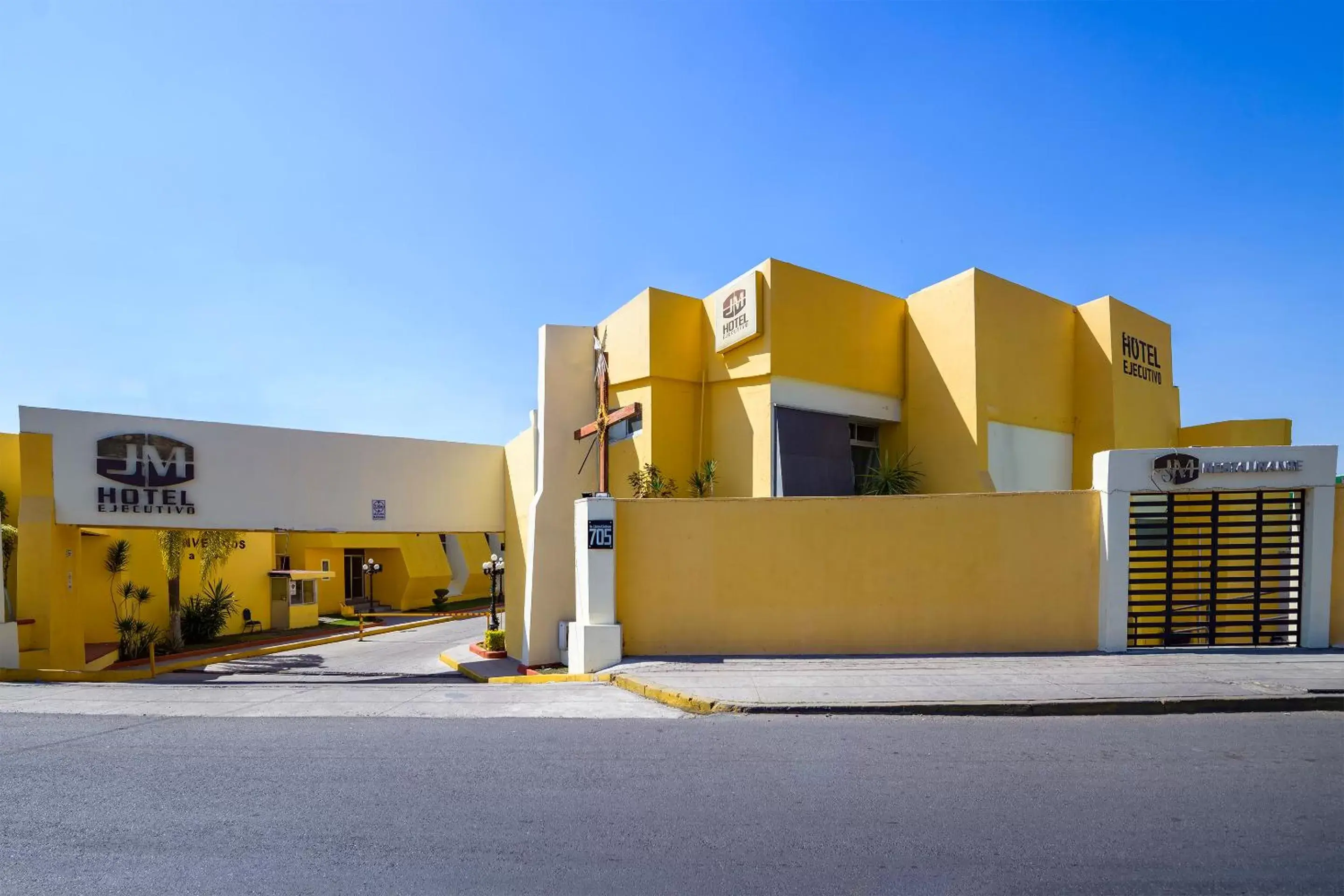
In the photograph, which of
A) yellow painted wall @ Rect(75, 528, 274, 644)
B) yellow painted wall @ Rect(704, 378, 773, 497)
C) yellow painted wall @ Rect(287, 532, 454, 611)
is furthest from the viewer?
yellow painted wall @ Rect(287, 532, 454, 611)

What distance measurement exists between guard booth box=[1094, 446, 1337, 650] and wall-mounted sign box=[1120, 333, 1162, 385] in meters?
11.8

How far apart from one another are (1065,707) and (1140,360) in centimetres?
1916

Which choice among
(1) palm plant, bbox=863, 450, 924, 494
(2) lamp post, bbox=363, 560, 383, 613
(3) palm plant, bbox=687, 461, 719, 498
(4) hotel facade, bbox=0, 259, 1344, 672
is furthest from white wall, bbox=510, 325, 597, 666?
(2) lamp post, bbox=363, 560, 383, 613

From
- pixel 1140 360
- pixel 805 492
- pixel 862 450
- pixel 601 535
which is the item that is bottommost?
pixel 601 535

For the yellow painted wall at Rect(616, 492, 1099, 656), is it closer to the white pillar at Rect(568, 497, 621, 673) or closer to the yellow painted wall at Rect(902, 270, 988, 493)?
the white pillar at Rect(568, 497, 621, 673)

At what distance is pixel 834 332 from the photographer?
62.4 ft

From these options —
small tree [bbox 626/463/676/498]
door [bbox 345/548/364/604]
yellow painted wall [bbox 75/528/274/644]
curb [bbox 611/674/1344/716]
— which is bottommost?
door [bbox 345/548/364/604]

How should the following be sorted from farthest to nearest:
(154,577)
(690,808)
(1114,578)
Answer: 1. (154,577)
2. (1114,578)
3. (690,808)

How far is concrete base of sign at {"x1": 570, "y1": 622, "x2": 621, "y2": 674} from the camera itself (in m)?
10.6

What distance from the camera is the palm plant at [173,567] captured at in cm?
2528

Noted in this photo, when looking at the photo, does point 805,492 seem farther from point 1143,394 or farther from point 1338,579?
point 1143,394

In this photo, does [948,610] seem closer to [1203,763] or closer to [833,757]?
[1203,763]

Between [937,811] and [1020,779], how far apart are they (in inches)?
43.9

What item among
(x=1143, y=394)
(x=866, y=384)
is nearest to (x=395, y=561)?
(x=866, y=384)
